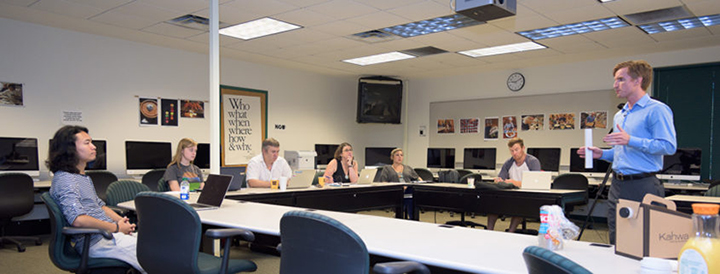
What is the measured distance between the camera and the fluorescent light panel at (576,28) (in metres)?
5.69

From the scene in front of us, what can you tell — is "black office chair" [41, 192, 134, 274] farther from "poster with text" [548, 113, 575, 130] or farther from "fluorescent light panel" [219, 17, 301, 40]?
"poster with text" [548, 113, 575, 130]

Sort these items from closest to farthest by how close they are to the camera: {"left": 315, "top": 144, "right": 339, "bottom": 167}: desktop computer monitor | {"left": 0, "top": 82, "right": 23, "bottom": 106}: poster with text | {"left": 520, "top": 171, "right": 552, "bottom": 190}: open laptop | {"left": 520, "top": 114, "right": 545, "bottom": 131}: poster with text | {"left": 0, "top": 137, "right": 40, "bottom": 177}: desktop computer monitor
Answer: {"left": 520, "top": 171, "right": 552, "bottom": 190}: open laptop < {"left": 0, "top": 137, "right": 40, "bottom": 177}: desktop computer monitor < {"left": 0, "top": 82, "right": 23, "bottom": 106}: poster with text < {"left": 520, "top": 114, "right": 545, "bottom": 131}: poster with text < {"left": 315, "top": 144, "right": 339, "bottom": 167}: desktop computer monitor

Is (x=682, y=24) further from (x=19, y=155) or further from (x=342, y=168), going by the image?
(x=19, y=155)

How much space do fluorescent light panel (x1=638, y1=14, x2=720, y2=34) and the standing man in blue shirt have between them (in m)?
3.97

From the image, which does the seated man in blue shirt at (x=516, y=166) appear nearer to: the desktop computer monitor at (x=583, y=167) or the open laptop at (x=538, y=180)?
the open laptop at (x=538, y=180)

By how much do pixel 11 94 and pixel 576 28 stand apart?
6930 millimetres

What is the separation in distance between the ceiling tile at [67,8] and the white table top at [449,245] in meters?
3.59

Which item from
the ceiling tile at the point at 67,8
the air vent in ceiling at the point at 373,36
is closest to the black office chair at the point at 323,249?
the ceiling tile at the point at 67,8

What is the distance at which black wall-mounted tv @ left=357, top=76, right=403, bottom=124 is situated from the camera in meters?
9.59

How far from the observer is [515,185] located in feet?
17.7

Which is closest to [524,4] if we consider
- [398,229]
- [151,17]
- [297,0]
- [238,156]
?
[297,0]

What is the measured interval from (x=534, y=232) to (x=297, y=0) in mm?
3665

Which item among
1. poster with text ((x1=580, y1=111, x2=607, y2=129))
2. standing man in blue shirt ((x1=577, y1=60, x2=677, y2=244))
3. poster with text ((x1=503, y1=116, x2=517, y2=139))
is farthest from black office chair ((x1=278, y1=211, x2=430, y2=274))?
poster with text ((x1=503, y1=116, x2=517, y2=139))

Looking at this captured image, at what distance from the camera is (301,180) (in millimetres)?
5121
